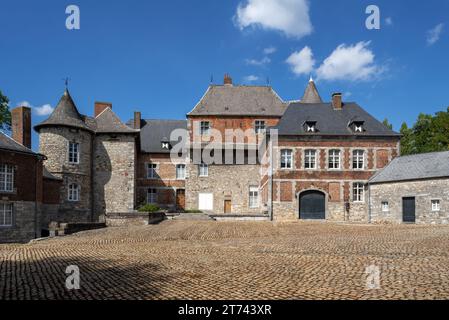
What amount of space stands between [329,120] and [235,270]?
80.8 ft

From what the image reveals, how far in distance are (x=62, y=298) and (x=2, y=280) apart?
2.27 m

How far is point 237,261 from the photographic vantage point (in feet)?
32.0

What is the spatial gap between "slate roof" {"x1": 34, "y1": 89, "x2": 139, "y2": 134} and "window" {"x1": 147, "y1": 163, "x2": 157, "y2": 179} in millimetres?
6754

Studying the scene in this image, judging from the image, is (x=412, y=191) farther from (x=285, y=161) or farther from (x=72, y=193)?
(x=72, y=193)

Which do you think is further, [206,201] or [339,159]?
[206,201]

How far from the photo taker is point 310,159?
1176 inches

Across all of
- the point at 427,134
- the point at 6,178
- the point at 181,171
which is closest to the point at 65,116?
the point at 6,178

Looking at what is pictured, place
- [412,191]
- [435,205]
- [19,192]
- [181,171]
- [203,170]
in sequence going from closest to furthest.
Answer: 1. [19,192]
2. [435,205]
3. [412,191]
4. [203,170]
5. [181,171]

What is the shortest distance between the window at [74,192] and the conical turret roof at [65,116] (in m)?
4.38

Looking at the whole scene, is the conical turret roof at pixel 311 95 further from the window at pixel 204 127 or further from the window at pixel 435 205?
the window at pixel 435 205

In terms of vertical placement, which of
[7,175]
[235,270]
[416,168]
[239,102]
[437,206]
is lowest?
[235,270]

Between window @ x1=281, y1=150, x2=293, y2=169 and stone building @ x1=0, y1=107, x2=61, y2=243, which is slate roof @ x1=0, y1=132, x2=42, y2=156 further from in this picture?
window @ x1=281, y1=150, x2=293, y2=169

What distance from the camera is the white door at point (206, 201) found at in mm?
34625
